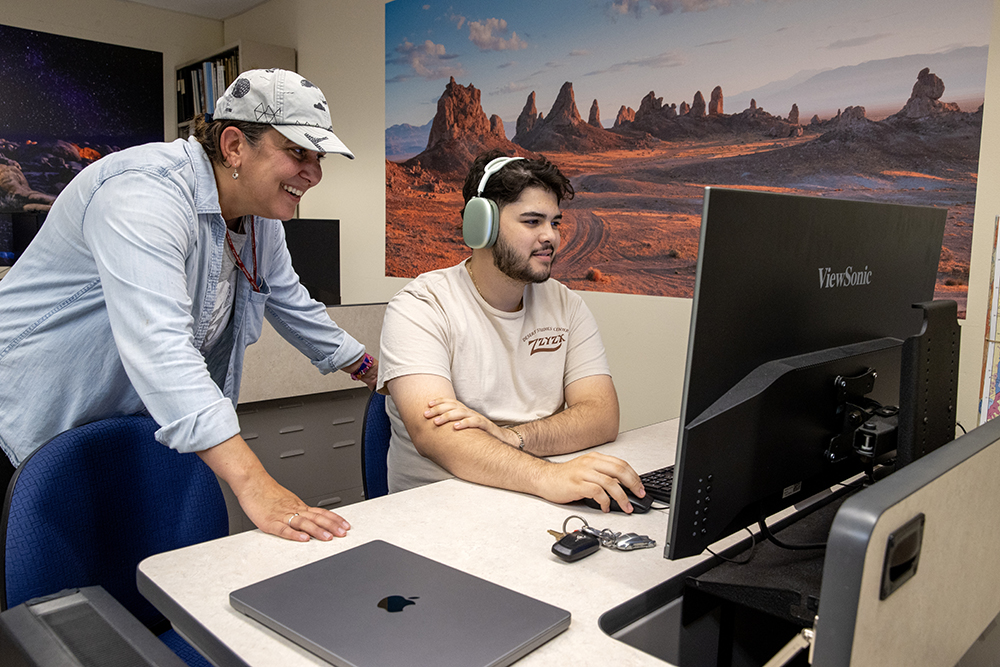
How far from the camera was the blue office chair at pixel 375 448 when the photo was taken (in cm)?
156

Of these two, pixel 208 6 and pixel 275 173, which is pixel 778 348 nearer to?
pixel 275 173

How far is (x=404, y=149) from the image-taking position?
3586 millimetres

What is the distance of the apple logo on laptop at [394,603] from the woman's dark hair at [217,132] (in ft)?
2.95

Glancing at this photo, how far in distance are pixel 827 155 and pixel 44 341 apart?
2.13 meters

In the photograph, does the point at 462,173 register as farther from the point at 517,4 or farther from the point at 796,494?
the point at 796,494

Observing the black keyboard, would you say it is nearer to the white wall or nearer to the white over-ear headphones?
the white over-ear headphones

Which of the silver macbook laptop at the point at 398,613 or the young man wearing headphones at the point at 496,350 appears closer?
the silver macbook laptop at the point at 398,613

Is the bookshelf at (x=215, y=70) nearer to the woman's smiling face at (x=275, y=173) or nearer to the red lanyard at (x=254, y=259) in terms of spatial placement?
the red lanyard at (x=254, y=259)

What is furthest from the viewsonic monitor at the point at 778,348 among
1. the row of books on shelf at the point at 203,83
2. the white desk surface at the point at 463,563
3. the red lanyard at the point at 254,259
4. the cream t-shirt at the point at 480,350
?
the row of books on shelf at the point at 203,83

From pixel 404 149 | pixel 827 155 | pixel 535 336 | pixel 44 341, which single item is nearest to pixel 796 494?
pixel 535 336

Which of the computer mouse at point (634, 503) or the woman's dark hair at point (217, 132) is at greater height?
the woman's dark hair at point (217, 132)

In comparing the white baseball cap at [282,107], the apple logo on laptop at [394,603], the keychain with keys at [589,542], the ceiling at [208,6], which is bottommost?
the keychain with keys at [589,542]

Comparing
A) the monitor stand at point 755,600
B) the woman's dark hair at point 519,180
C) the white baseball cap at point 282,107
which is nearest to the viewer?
the monitor stand at point 755,600

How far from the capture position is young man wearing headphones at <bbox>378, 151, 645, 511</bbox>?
4.67ft
